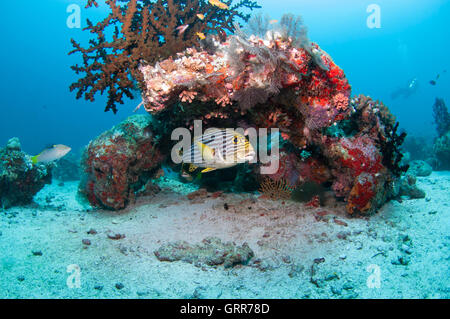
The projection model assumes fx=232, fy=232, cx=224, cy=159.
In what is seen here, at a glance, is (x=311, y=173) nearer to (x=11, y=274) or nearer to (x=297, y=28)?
(x=297, y=28)

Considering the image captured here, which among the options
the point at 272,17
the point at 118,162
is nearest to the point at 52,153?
the point at 118,162

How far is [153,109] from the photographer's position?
13.0 feet

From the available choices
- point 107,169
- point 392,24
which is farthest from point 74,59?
point 392,24

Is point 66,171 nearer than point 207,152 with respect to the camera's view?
No

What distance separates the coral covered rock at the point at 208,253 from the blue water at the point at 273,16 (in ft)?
237

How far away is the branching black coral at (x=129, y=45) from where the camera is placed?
14.5ft

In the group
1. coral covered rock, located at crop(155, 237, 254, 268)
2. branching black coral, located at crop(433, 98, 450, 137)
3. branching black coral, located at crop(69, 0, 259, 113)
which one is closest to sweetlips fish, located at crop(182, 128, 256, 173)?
coral covered rock, located at crop(155, 237, 254, 268)

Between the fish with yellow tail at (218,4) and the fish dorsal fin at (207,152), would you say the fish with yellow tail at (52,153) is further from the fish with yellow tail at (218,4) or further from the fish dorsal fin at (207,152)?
the fish with yellow tail at (218,4)

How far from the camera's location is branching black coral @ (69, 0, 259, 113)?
4.41 m

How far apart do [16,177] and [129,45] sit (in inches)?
175

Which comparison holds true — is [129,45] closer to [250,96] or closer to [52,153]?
[250,96]

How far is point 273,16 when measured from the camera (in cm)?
6544

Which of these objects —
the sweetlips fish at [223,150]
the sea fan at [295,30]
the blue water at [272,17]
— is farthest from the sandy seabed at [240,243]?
the sea fan at [295,30]
